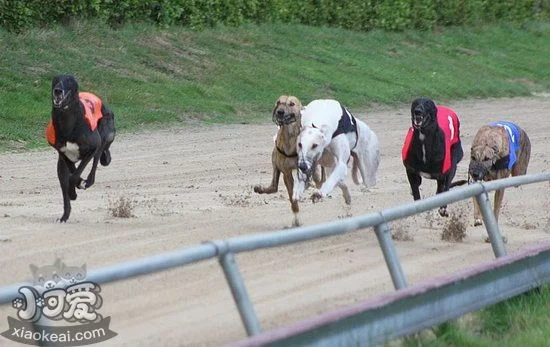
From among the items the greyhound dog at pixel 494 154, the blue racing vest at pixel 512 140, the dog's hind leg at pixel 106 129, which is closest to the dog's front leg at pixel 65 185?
the dog's hind leg at pixel 106 129

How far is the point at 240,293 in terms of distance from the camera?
15.7 ft

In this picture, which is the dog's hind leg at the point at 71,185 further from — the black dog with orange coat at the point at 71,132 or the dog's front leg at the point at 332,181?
the dog's front leg at the point at 332,181

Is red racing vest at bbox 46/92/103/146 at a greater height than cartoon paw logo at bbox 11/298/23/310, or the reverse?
cartoon paw logo at bbox 11/298/23/310

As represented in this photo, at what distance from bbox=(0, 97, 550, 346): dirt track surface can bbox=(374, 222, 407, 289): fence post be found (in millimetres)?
126

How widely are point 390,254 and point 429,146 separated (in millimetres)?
4308

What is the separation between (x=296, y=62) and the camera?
24.2 meters

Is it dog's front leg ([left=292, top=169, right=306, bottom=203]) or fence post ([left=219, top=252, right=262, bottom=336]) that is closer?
fence post ([left=219, top=252, right=262, bottom=336])

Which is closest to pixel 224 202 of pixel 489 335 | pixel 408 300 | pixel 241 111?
pixel 489 335

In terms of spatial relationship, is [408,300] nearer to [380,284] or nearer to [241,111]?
[380,284]

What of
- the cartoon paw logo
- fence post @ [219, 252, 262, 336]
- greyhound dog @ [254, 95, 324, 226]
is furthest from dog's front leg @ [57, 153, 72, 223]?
the cartoon paw logo

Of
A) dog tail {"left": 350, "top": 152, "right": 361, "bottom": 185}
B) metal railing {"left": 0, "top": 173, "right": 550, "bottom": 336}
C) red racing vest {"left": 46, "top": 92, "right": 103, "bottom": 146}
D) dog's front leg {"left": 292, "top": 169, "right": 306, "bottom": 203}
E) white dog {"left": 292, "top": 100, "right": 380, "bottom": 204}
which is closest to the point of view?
metal railing {"left": 0, "top": 173, "right": 550, "bottom": 336}

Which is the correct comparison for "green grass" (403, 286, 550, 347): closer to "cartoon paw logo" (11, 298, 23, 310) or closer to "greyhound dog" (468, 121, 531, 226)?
"cartoon paw logo" (11, 298, 23, 310)

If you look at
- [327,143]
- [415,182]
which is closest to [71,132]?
[327,143]

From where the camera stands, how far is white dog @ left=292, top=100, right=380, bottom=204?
9406 mm
